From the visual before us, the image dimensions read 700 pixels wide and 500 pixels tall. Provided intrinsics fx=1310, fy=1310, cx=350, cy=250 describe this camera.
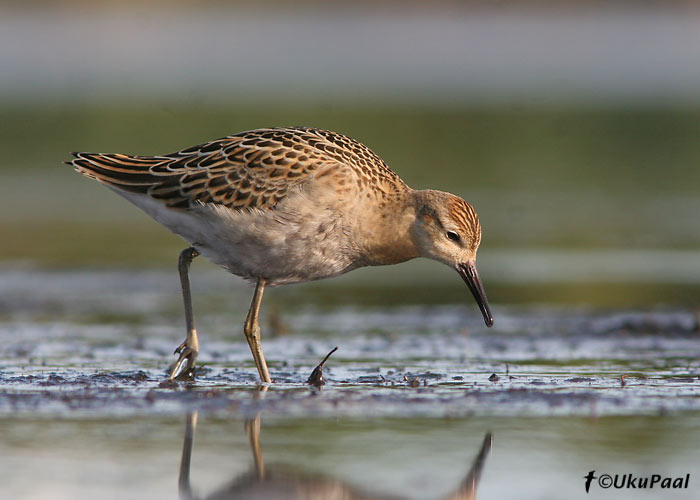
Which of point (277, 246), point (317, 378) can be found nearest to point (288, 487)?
point (317, 378)

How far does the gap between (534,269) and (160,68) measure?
3621cm

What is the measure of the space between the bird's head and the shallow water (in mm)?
862

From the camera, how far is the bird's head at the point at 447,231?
10.5m

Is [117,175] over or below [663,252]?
below

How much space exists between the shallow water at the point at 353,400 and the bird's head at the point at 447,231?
0.86 meters

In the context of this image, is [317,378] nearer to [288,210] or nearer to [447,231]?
[288,210]

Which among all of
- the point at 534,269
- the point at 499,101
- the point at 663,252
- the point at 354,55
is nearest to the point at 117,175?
the point at 534,269

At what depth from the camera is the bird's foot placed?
9938mm

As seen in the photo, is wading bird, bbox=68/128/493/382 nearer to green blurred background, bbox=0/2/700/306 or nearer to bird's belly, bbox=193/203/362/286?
bird's belly, bbox=193/203/362/286

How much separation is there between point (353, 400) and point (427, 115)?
90.7 feet

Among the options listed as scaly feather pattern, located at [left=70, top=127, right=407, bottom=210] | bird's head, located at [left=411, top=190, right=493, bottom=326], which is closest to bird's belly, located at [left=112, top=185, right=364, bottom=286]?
scaly feather pattern, located at [left=70, top=127, right=407, bottom=210]

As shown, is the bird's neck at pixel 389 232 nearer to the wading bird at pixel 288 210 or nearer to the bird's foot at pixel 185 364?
the wading bird at pixel 288 210

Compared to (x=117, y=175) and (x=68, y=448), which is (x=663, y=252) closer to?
(x=117, y=175)

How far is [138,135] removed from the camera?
1185 inches
